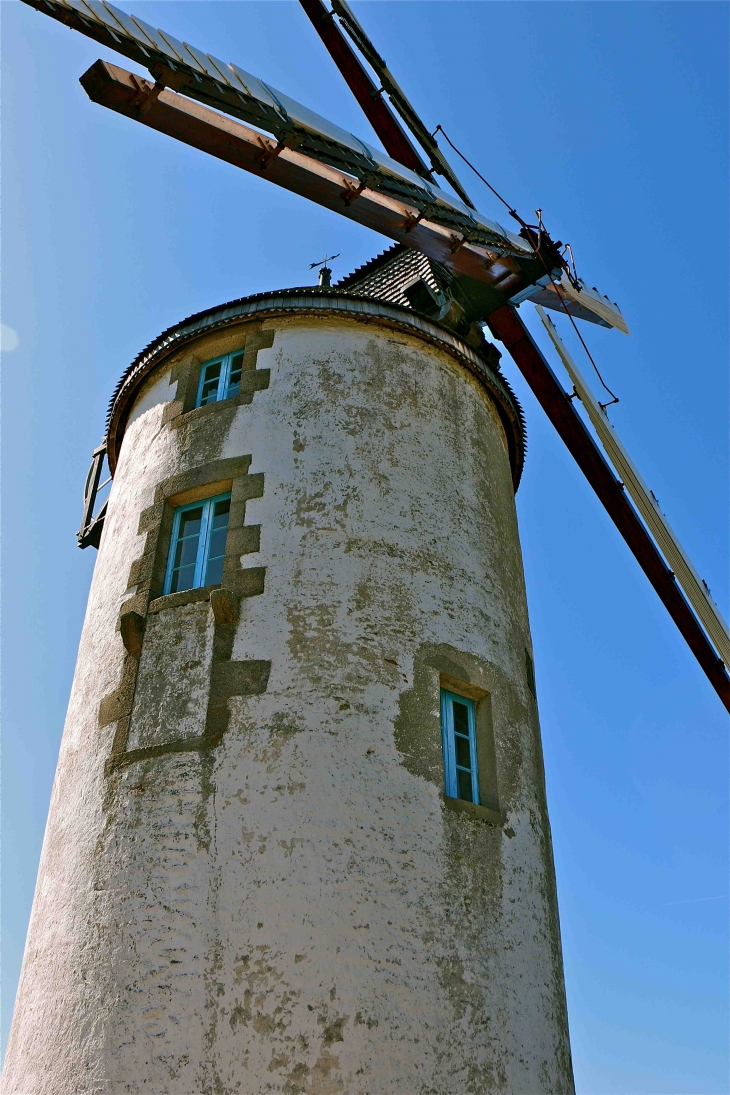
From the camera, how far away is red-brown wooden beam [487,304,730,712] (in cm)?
1638

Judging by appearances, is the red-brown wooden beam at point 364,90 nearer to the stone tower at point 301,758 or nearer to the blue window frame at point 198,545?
the stone tower at point 301,758

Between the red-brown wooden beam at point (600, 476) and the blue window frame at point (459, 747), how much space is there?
7.72m

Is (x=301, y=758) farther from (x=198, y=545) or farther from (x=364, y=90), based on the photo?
(x=364, y=90)

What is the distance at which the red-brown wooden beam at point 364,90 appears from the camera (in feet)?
56.7

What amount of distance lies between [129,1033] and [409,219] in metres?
9.60

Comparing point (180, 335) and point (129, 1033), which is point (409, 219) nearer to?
point (180, 335)

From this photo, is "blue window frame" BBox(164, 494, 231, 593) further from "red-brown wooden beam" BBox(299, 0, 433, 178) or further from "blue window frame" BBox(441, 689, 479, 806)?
"red-brown wooden beam" BBox(299, 0, 433, 178)

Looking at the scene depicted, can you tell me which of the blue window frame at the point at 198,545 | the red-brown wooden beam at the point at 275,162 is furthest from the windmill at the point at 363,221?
the blue window frame at the point at 198,545

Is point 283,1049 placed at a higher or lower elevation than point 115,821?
lower

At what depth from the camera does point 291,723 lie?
8742 mm

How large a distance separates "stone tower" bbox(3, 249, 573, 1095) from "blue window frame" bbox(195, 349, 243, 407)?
66 mm

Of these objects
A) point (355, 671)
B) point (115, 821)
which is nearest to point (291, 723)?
point (355, 671)

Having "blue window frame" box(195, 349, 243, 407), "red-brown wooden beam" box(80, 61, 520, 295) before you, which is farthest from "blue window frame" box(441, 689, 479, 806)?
"red-brown wooden beam" box(80, 61, 520, 295)

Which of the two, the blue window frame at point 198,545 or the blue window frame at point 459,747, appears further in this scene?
the blue window frame at point 198,545
